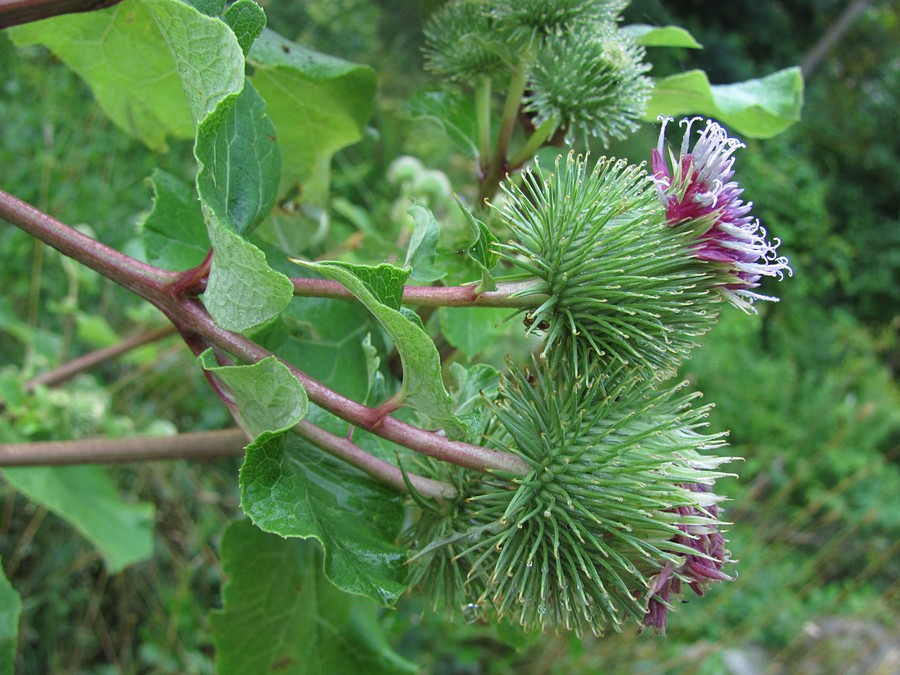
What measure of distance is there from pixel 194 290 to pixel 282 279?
16 cm

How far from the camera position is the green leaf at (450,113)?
129 cm

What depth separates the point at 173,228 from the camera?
1.10 m

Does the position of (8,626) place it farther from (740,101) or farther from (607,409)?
(740,101)

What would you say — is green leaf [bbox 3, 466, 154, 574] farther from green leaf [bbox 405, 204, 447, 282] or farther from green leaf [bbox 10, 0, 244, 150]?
green leaf [bbox 405, 204, 447, 282]

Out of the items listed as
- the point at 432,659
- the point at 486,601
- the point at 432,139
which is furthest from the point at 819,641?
the point at 486,601

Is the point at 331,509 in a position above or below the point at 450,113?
below

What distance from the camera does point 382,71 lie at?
6.32 metres

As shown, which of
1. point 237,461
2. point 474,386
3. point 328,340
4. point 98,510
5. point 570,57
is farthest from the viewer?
point 237,461

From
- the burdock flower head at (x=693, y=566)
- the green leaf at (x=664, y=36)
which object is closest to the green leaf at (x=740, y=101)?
the green leaf at (x=664, y=36)

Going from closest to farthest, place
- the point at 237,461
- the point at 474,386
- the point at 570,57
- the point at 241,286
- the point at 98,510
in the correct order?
the point at 241,286
the point at 474,386
the point at 570,57
the point at 98,510
the point at 237,461

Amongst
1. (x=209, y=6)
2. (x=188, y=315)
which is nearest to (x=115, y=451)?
(x=188, y=315)

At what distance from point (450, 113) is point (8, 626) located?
3.29 ft

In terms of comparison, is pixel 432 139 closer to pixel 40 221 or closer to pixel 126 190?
pixel 126 190

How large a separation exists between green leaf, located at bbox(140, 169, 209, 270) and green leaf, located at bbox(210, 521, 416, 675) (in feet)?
1.24
